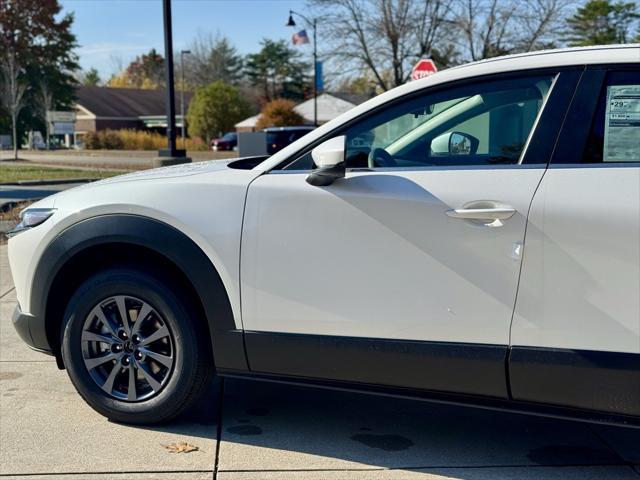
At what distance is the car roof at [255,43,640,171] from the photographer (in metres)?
3.05

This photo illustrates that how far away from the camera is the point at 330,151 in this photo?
10.3 feet

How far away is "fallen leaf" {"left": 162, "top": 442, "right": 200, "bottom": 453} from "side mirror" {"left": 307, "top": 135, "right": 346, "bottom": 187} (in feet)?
4.69

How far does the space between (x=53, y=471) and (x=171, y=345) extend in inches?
30.3

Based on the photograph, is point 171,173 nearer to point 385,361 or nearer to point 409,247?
point 409,247

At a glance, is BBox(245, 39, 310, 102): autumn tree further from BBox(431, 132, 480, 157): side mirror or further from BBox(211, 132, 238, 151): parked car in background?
BBox(431, 132, 480, 157): side mirror

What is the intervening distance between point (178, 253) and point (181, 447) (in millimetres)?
963

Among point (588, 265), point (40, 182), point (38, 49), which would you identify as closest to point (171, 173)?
point (588, 265)

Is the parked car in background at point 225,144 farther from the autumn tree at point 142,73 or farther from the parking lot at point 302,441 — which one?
the autumn tree at point 142,73

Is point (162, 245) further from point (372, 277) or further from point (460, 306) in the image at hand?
point (460, 306)

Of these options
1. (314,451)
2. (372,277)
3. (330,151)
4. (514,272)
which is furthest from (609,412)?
(330,151)

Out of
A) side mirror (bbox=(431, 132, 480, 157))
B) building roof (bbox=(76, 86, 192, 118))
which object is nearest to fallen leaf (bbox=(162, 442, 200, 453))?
side mirror (bbox=(431, 132, 480, 157))

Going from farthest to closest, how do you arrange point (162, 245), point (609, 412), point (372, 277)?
point (162, 245), point (372, 277), point (609, 412)

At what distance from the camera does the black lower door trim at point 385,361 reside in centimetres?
306

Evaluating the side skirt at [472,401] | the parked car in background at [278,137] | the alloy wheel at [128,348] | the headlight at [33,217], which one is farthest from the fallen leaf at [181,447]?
the parked car in background at [278,137]
